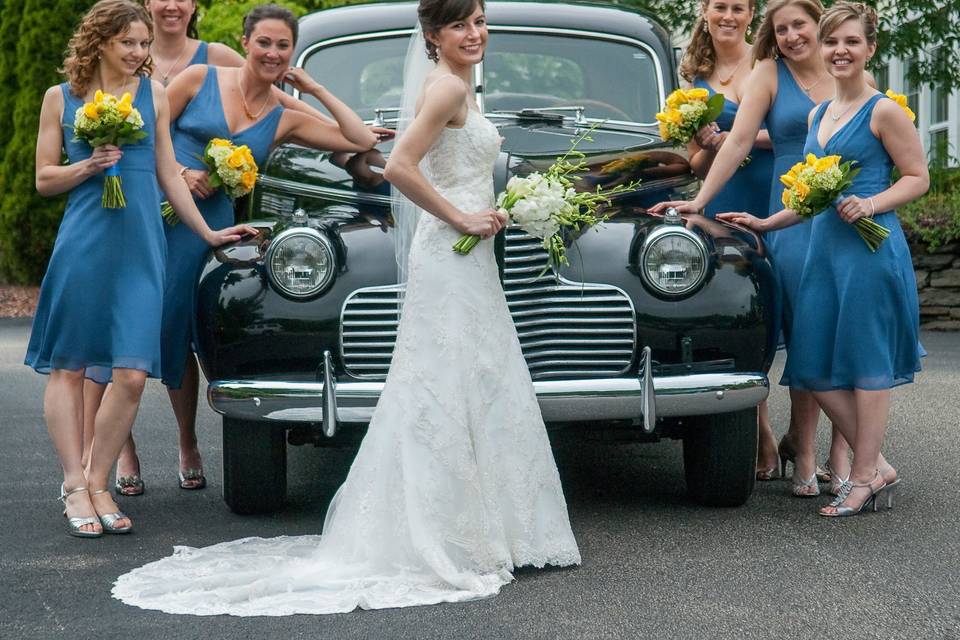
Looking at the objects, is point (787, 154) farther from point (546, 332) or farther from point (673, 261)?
point (546, 332)

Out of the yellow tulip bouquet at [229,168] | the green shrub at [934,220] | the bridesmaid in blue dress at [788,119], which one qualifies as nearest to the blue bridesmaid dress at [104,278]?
the yellow tulip bouquet at [229,168]

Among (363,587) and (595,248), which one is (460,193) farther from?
(363,587)

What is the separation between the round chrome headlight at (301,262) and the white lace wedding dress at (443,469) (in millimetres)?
470

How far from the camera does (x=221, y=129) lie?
5.76 m

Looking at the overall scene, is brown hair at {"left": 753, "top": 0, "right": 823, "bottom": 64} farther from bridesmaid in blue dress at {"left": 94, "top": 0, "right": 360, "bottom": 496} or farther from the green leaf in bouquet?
bridesmaid in blue dress at {"left": 94, "top": 0, "right": 360, "bottom": 496}

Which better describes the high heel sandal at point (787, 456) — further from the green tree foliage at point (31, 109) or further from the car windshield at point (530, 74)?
the green tree foliage at point (31, 109)

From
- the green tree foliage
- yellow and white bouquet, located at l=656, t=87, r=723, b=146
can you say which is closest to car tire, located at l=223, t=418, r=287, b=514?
yellow and white bouquet, located at l=656, t=87, r=723, b=146

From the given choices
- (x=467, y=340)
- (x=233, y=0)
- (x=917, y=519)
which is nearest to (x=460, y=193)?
(x=467, y=340)

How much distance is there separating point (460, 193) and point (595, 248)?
731mm

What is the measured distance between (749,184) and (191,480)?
280 centimetres

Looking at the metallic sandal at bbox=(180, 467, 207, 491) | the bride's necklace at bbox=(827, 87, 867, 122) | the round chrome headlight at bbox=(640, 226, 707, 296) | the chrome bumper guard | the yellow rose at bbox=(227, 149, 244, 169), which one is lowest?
the metallic sandal at bbox=(180, 467, 207, 491)

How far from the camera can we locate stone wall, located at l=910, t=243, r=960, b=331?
13.0 meters

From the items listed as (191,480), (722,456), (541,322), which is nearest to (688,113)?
(541,322)

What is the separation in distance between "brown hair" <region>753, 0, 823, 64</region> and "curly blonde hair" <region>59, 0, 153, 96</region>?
2.51 meters
